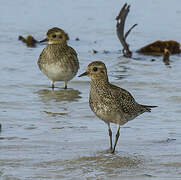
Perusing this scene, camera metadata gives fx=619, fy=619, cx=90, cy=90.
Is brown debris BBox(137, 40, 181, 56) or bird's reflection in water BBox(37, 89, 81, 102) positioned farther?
brown debris BBox(137, 40, 181, 56)

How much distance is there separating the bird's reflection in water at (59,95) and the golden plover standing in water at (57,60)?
10.6 inches

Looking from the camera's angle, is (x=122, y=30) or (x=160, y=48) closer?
(x=122, y=30)

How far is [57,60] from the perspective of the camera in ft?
40.2

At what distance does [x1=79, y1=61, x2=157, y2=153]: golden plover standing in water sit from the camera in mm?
7996

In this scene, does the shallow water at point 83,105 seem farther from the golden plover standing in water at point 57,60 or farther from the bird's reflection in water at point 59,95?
the golden plover standing in water at point 57,60

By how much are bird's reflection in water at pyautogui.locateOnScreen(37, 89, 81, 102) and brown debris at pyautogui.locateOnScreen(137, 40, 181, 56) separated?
3806 millimetres

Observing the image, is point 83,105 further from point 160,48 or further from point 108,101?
point 160,48

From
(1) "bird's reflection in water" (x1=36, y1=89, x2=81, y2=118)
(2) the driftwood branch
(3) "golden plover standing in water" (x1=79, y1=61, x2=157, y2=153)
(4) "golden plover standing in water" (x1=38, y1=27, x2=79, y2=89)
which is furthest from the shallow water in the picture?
(3) "golden plover standing in water" (x1=79, y1=61, x2=157, y2=153)

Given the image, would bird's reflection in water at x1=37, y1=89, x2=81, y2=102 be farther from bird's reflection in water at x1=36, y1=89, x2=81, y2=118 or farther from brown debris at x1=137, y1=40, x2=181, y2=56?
brown debris at x1=137, y1=40, x2=181, y2=56

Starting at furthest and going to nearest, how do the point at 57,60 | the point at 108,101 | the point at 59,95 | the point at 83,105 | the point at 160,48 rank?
the point at 160,48 < the point at 57,60 < the point at 59,95 < the point at 83,105 < the point at 108,101

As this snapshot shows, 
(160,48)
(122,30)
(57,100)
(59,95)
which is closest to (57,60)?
(59,95)

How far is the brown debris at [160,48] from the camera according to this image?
15.3m

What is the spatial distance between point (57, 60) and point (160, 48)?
158 inches

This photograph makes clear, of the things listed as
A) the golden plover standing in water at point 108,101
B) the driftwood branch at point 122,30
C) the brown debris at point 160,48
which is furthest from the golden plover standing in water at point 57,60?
the golden plover standing in water at point 108,101
